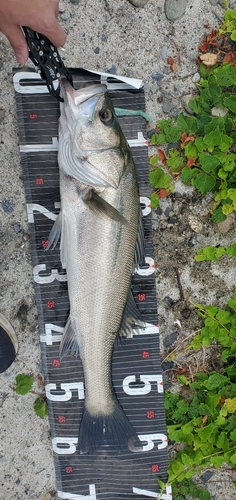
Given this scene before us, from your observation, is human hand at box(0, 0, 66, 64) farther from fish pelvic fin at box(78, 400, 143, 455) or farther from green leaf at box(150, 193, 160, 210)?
fish pelvic fin at box(78, 400, 143, 455)

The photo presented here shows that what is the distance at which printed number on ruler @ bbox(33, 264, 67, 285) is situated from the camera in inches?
114

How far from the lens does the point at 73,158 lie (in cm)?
238

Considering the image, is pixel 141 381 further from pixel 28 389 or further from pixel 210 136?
pixel 210 136

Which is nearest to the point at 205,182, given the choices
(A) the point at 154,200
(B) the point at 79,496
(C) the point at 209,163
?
(C) the point at 209,163

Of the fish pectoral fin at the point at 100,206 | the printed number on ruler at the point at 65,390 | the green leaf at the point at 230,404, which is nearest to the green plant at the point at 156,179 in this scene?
the fish pectoral fin at the point at 100,206

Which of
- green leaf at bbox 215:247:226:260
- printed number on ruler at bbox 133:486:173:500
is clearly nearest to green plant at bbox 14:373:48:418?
printed number on ruler at bbox 133:486:173:500

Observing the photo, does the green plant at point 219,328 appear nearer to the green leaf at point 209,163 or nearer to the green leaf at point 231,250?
the green leaf at point 231,250

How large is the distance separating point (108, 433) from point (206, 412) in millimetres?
676

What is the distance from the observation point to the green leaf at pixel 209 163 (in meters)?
Result: 2.88

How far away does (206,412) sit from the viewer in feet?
9.78

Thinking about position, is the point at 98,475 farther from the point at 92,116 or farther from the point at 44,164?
the point at 92,116

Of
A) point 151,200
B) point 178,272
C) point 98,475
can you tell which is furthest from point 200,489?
point 151,200

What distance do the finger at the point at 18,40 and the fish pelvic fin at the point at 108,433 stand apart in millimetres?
2095

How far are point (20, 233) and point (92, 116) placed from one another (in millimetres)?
970
